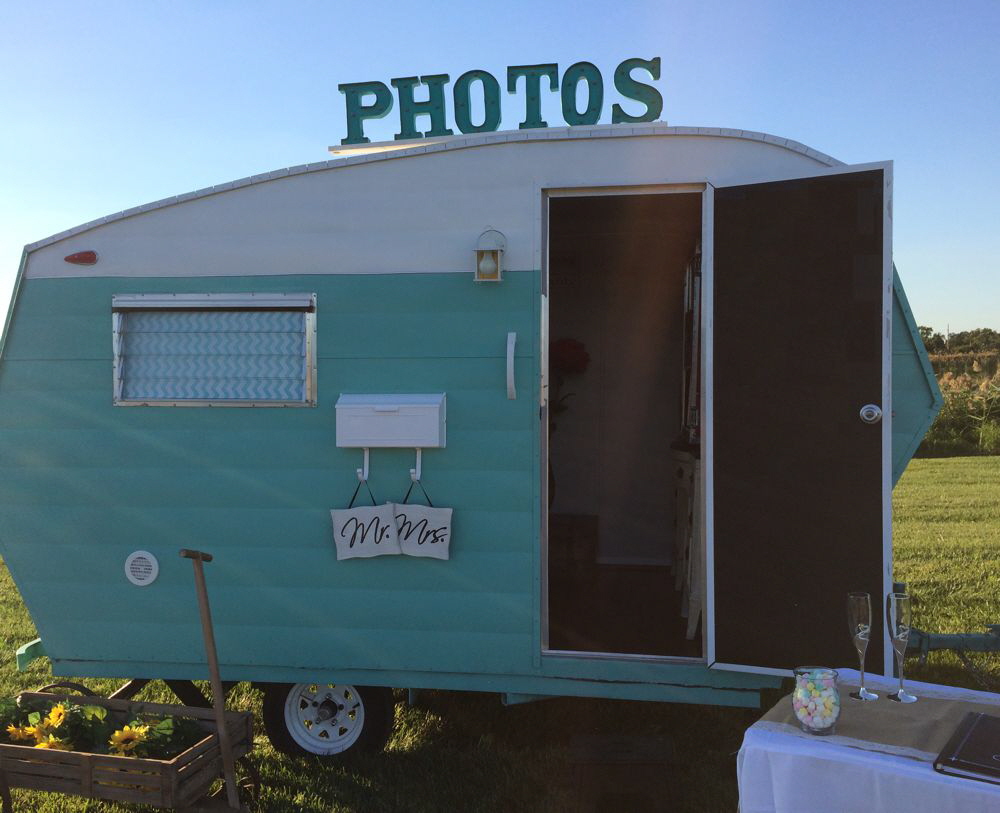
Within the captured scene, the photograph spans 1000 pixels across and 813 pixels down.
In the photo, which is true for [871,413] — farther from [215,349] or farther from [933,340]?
[933,340]

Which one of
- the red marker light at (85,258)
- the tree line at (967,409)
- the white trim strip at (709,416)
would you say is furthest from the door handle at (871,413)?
the tree line at (967,409)

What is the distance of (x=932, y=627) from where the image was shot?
5992 mm

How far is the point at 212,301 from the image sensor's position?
372 cm

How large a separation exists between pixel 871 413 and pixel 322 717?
2.72 meters

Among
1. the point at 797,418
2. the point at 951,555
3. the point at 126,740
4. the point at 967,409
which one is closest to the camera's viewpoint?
the point at 126,740

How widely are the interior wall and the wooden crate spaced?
3.77 meters

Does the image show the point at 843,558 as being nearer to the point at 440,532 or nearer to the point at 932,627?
the point at 440,532

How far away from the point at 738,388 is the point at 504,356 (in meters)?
0.97

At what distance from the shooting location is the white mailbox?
354 cm

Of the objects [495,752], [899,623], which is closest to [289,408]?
[495,752]

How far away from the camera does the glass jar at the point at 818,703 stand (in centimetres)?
200

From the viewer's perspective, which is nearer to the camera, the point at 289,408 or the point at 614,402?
the point at 289,408

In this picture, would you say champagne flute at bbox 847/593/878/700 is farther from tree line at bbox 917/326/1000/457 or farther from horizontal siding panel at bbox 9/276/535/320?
tree line at bbox 917/326/1000/457

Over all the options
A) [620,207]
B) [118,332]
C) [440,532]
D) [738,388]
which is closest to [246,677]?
[440,532]
